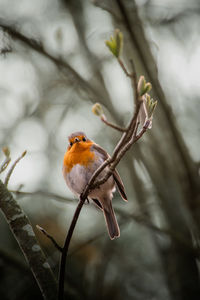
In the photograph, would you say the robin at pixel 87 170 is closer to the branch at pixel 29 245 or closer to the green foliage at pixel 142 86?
the branch at pixel 29 245

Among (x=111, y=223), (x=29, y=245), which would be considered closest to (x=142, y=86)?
Result: (x=29, y=245)

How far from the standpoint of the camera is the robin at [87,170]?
3643 millimetres

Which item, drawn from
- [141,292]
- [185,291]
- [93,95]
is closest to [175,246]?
[185,291]

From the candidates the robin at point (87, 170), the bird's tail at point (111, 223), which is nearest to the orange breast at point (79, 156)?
the robin at point (87, 170)

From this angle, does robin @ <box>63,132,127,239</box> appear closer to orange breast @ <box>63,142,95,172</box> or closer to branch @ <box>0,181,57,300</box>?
orange breast @ <box>63,142,95,172</box>

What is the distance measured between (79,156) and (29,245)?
149cm

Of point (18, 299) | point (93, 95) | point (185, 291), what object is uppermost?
point (93, 95)

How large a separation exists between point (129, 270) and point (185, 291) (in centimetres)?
164

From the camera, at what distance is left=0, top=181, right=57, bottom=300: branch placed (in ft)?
7.53

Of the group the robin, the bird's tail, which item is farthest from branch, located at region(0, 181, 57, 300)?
the bird's tail

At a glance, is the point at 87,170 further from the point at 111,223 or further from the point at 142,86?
the point at 142,86

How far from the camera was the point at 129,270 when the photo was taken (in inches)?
220

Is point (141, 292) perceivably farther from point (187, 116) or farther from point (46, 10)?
point (46, 10)

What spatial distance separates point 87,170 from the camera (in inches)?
144
